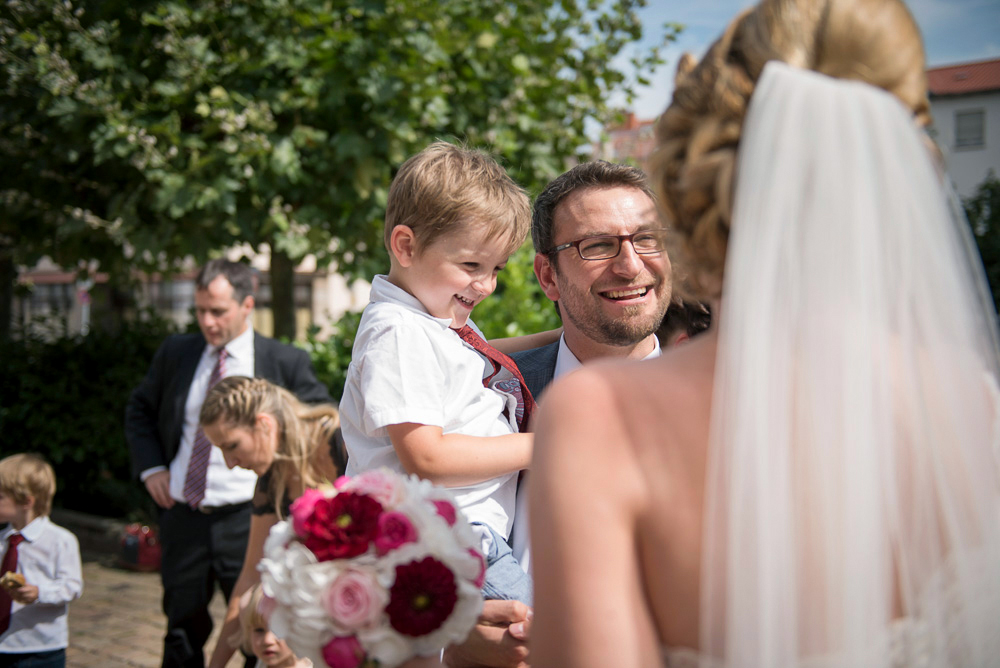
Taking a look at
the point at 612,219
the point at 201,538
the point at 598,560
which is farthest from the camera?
the point at 201,538

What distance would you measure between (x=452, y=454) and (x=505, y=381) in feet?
1.80

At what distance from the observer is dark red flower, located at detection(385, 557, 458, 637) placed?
1386mm

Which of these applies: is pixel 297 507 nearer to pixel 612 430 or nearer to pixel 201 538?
pixel 612 430

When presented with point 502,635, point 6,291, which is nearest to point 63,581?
point 502,635

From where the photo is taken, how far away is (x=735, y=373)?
1.15 meters

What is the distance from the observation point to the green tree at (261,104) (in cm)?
579

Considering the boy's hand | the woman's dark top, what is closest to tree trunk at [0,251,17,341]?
the boy's hand

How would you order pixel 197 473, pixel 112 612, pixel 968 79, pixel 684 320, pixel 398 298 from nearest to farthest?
pixel 398 298, pixel 684 320, pixel 197 473, pixel 112 612, pixel 968 79

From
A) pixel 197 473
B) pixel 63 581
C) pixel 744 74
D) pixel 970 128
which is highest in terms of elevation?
pixel 970 128

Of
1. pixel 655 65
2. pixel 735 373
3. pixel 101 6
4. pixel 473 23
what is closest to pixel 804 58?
pixel 735 373

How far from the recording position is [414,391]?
195 centimetres

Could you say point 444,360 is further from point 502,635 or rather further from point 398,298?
point 502,635

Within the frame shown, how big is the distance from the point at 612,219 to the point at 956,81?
44.5 metres

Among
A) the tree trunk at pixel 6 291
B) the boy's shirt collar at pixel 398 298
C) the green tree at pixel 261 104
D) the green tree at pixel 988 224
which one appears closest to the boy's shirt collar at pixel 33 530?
the green tree at pixel 261 104
